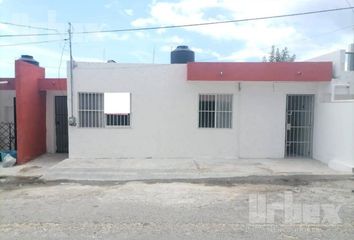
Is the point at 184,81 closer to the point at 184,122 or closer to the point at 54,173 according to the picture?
the point at 184,122

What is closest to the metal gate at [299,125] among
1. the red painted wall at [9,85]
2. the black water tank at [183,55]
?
the black water tank at [183,55]

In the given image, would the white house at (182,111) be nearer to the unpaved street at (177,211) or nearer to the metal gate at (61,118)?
the metal gate at (61,118)

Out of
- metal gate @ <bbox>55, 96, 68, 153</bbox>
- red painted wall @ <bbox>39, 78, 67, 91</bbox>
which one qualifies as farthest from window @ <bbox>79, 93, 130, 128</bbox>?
metal gate @ <bbox>55, 96, 68, 153</bbox>

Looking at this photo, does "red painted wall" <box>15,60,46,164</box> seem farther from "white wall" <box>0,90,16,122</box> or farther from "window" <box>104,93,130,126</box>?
"window" <box>104,93,130,126</box>

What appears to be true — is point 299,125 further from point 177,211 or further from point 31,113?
point 31,113

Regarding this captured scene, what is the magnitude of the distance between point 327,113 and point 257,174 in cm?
398

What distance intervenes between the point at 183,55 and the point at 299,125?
532 cm

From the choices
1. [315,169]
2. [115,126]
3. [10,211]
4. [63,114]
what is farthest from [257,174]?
[63,114]

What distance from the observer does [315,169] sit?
12.3 meters

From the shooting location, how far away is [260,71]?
13.7 m

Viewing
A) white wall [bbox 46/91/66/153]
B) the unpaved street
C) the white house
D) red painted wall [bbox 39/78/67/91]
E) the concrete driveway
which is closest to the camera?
the unpaved street

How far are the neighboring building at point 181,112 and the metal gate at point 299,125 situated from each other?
203 mm

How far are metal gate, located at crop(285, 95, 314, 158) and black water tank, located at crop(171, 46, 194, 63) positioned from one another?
417 centimetres

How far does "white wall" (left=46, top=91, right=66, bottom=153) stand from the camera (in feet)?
52.9
